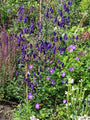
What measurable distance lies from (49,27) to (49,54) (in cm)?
59

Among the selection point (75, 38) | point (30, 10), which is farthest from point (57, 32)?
point (30, 10)

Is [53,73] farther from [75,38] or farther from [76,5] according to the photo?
[76,5]

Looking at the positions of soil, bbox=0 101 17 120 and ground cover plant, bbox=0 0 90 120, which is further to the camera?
soil, bbox=0 101 17 120

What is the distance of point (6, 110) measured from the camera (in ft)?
9.82

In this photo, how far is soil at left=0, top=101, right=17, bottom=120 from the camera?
2.91 m

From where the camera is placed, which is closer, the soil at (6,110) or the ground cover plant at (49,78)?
the ground cover plant at (49,78)

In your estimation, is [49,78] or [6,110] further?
[6,110]

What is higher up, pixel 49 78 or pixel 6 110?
pixel 49 78

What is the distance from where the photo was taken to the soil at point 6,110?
291 cm

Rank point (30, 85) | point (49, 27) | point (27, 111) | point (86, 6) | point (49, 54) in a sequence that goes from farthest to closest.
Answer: point (86, 6) → point (49, 27) → point (49, 54) → point (30, 85) → point (27, 111)

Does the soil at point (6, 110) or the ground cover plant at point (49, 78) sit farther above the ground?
the ground cover plant at point (49, 78)

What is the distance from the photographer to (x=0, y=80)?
117 inches

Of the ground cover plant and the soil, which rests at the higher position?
the ground cover plant

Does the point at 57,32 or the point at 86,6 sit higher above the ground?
the point at 86,6
